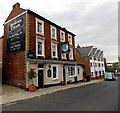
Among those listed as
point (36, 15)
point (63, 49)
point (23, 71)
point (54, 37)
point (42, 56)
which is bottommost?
point (23, 71)

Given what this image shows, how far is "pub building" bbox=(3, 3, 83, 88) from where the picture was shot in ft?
50.7

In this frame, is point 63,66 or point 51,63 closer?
point 51,63

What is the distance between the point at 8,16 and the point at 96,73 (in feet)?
96.3

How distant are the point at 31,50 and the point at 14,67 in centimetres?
348

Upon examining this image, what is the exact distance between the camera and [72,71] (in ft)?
78.4

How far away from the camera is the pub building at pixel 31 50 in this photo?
1545cm

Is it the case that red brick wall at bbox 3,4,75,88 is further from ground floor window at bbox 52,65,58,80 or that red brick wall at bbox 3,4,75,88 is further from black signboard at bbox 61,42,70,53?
black signboard at bbox 61,42,70,53

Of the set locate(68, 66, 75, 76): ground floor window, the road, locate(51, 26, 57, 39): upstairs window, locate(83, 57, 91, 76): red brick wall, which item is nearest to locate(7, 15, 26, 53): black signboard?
locate(51, 26, 57, 39): upstairs window

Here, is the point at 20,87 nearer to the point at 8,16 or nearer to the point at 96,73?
the point at 8,16

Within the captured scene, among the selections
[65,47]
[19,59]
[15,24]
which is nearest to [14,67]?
[19,59]

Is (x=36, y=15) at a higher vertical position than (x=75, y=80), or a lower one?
higher

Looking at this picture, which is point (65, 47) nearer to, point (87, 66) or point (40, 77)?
point (40, 77)

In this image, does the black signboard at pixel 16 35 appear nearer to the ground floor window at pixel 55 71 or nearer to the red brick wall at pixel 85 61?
the ground floor window at pixel 55 71

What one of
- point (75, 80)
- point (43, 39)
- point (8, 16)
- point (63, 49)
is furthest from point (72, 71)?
point (8, 16)
